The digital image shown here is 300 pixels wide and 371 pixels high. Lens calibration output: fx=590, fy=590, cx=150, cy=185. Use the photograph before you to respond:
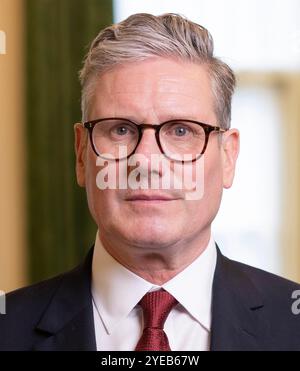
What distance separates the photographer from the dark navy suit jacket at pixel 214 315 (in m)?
0.80

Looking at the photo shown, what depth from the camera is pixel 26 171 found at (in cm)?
154

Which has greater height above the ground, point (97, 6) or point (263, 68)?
point (97, 6)

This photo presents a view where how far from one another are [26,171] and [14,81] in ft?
0.76

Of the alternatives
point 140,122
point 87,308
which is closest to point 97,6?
point 140,122

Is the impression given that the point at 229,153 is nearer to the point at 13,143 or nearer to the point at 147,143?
the point at 147,143

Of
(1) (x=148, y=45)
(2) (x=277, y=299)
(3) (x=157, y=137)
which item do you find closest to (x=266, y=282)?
(2) (x=277, y=299)

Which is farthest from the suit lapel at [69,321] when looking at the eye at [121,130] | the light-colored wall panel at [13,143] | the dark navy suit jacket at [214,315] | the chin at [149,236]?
the light-colored wall panel at [13,143]

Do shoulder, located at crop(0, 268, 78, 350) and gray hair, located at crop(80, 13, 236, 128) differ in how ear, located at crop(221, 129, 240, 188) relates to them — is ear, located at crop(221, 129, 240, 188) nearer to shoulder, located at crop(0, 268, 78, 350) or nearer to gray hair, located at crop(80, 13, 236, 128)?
gray hair, located at crop(80, 13, 236, 128)

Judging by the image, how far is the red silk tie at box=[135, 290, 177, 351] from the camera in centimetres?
79

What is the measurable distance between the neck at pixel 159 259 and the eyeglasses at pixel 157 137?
0.42 feet

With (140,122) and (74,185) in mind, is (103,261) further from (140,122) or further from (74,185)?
(74,185)

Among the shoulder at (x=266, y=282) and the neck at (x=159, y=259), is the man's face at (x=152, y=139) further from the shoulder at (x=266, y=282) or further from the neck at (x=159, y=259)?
the shoulder at (x=266, y=282)

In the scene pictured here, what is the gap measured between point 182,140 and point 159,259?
0.57ft

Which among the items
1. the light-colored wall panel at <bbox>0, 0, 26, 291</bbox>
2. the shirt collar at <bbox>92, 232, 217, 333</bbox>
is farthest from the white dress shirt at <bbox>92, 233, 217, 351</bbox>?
the light-colored wall panel at <bbox>0, 0, 26, 291</bbox>
